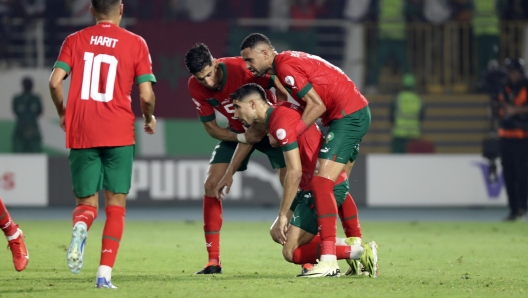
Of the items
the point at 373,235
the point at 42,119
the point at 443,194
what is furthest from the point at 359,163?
the point at 42,119

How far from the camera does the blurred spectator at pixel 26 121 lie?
56.3 ft

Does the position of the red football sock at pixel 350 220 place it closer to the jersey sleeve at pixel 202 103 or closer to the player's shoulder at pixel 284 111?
the player's shoulder at pixel 284 111

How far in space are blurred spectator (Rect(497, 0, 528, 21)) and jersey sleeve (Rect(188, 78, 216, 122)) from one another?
13.3 meters

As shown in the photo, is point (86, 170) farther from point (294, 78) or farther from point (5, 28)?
point (5, 28)

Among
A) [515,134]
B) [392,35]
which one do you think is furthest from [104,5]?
[392,35]

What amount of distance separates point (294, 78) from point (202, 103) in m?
1.17

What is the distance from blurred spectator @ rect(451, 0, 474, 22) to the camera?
19094 millimetres

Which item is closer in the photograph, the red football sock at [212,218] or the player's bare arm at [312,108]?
the player's bare arm at [312,108]

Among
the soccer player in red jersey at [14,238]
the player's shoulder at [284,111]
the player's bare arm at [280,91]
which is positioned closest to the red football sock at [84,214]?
the soccer player in red jersey at [14,238]

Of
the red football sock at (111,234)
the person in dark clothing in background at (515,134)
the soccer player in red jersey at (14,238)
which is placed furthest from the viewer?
the person in dark clothing in background at (515,134)

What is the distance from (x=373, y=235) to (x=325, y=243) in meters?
4.72

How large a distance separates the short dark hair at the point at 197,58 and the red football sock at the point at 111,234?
1.42 m

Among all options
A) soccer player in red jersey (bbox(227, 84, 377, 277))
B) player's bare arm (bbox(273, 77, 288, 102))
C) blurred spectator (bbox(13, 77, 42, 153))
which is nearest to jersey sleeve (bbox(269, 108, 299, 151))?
soccer player in red jersey (bbox(227, 84, 377, 277))

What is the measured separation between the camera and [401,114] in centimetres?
1717
